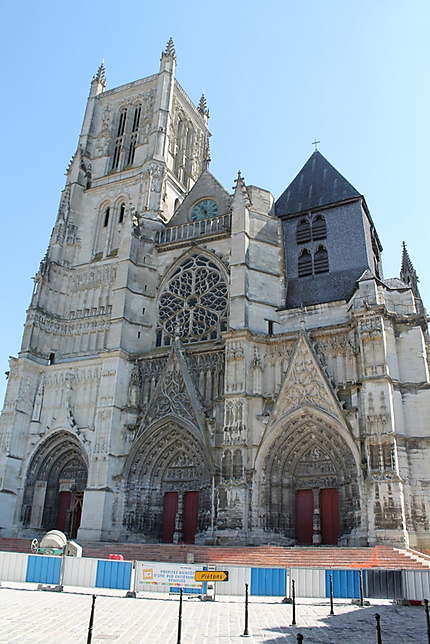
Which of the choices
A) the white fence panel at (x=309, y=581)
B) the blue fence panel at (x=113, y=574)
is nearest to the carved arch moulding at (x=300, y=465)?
the white fence panel at (x=309, y=581)

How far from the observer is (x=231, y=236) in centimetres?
2183

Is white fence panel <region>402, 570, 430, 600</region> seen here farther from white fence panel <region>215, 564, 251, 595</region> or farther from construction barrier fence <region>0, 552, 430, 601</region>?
white fence panel <region>215, 564, 251, 595</region>

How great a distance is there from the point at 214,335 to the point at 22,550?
9.98 meters

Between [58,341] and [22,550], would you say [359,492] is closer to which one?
[22,550]

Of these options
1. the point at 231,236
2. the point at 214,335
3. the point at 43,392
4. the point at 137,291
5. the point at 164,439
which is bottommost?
the point at 164,439

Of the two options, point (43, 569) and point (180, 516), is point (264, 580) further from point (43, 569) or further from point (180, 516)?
point (180, 516)

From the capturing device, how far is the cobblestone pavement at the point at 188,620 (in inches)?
252

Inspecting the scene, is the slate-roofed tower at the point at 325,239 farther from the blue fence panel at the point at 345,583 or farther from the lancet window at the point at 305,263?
the blue fence panel at the point at 345,583

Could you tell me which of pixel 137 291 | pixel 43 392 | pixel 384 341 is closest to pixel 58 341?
pixel 43 392

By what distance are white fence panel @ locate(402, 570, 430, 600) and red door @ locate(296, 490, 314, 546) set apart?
289 inches

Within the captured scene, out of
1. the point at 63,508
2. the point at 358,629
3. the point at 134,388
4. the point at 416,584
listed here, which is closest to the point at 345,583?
the point at 416,584

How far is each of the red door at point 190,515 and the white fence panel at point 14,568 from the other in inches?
319

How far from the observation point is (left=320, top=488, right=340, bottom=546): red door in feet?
55.0

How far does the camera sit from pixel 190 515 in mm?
18984
